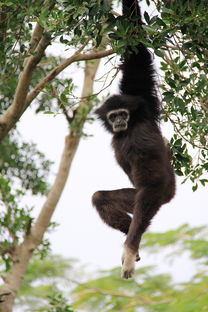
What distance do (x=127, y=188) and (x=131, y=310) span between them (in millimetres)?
9365

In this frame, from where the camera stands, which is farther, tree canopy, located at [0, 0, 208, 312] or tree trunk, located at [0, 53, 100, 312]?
tree trunk, located at [0, 53, 100, 312]

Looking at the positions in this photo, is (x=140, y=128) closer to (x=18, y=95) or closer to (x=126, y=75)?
(x=126, y=75)

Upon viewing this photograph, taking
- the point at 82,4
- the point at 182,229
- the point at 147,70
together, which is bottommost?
the point at 82,4

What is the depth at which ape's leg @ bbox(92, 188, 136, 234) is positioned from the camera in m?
5.97

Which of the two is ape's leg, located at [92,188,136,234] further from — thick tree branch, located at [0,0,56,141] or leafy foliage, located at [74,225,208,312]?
leafy foliage, located at [74,225,208,312]

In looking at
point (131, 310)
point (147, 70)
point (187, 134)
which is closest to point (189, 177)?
point (187, 134)

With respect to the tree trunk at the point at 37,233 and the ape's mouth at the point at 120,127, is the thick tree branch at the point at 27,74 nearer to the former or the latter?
the ape's mouth at the point at 120,127

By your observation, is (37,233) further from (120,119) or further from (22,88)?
(120,119)

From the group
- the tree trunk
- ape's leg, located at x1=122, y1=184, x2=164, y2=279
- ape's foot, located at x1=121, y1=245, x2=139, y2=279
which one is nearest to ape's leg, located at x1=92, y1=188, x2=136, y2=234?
ape's leg, located at x1=122, y1=184, x2=164, y2=279

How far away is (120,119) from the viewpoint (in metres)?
6.22

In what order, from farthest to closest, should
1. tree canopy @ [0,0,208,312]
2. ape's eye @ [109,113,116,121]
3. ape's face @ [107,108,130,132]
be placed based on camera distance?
ape's eye @ [109,113,116,121]
ape's face @ [107,108,130,132]
tree canopy @ [0,0,208,312]

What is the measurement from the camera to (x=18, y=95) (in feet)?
20.9

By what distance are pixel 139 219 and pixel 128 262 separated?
483 millimetres

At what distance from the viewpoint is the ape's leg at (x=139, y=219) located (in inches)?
213
